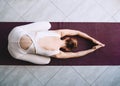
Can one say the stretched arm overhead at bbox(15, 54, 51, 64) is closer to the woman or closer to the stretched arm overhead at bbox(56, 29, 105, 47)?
the woman

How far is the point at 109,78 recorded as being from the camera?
254 centimetres

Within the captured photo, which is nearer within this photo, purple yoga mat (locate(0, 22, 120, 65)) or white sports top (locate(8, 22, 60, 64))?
white sports top (locate(8, 22, 60, 64))

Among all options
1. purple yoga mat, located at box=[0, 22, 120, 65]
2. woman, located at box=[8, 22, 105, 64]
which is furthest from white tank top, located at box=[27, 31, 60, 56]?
purple yoga mat, located at box=[0, 22, 120, 65]

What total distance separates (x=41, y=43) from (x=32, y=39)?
10 cm

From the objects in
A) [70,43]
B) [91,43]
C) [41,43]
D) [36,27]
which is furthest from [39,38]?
[91,43]

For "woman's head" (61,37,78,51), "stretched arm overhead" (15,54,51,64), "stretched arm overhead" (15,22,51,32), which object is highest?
"stretched arm overhead" (15,22,51,32)

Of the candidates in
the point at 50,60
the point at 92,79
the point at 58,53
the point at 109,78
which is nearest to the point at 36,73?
the point at 50,60

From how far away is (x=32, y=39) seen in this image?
7.08 ft

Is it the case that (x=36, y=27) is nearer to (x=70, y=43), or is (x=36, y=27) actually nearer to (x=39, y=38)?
(x=39, y=38)

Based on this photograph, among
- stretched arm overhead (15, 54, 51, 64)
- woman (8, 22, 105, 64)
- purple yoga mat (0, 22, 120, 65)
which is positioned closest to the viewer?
woman (8, 22, 105, 64)

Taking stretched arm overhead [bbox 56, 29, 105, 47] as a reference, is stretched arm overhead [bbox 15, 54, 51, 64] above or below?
below

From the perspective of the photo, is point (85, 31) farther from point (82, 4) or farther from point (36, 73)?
point (36, 73)

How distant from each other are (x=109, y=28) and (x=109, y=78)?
534 millimetres

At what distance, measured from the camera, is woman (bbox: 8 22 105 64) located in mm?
2164
